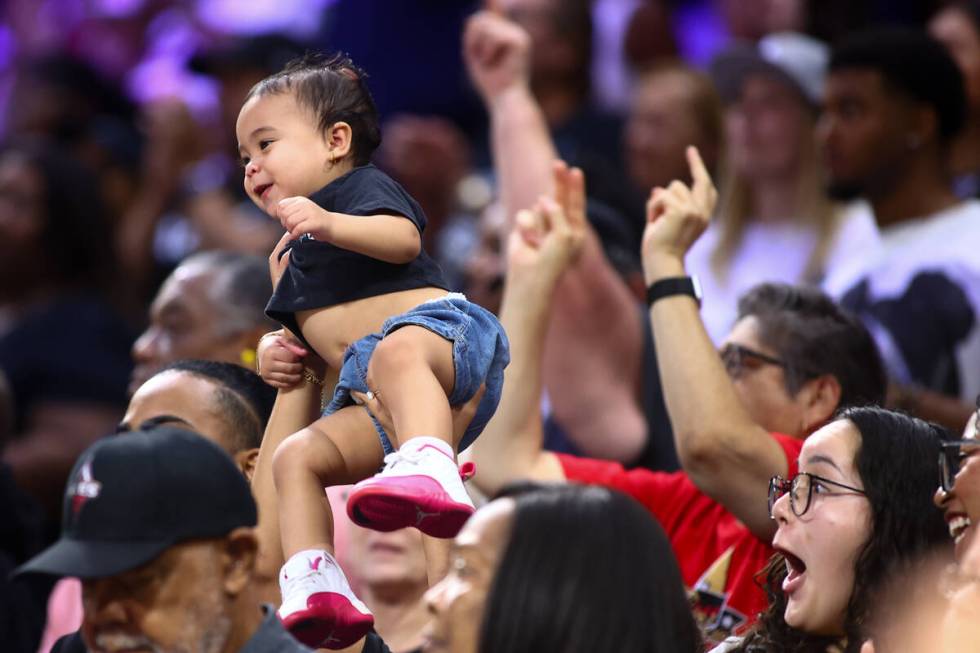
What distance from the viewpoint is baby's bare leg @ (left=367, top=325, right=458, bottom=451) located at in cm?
267

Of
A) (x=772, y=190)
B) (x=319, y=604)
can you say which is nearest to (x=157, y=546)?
(x=319, y=604)

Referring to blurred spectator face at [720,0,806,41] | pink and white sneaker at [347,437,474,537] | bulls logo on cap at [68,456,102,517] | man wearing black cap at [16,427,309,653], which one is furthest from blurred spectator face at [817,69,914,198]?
bulls logo on cap at [68,456,102,517]

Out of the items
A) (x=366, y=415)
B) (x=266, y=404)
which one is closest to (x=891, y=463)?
(x=366, y=415)

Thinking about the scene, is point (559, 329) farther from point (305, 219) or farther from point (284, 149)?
A: point (305, 219)

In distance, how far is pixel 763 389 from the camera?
3916mm

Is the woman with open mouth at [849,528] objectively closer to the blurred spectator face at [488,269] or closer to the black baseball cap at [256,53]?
the blurred spectator face at [488,269]

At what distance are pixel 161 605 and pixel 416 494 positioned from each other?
1.36 ft

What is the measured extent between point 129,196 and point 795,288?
4.96 m

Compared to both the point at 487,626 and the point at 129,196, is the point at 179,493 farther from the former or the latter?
the point at 129,196

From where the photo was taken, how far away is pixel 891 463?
3111 millimetres

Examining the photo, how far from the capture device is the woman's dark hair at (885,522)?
302cm

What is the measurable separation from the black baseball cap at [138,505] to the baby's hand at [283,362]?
57cm

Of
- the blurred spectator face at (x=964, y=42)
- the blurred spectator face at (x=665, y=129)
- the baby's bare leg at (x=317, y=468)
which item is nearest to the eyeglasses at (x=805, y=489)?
the baby's bare leg at (x=317, y=468)

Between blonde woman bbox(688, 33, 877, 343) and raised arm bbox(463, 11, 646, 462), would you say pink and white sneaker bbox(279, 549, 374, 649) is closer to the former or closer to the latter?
raised arm bbox(463, 11, 646, 462)
